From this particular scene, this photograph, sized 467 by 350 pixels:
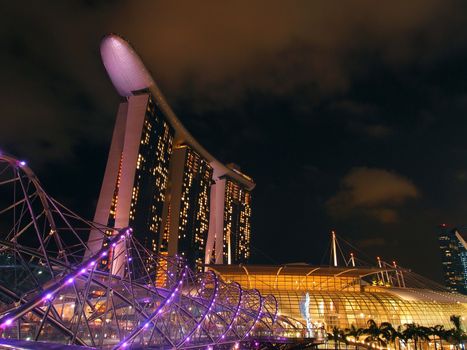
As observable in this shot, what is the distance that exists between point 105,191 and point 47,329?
68790 mm

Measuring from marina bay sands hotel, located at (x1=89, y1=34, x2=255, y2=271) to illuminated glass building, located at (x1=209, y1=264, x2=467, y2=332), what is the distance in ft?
64.7

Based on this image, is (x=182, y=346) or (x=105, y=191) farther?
(x=105, y=191)

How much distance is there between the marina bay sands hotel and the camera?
4306 inches

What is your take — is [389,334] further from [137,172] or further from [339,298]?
[137,172]

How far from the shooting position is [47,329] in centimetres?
3572

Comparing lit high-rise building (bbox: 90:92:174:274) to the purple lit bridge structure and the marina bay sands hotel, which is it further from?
the purple lit bridge structure

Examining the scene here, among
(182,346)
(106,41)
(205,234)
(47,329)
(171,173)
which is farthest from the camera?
(205,234)


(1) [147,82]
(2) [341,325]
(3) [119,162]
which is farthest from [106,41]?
(2) [341,325]

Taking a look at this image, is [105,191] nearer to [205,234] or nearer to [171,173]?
[171,173]

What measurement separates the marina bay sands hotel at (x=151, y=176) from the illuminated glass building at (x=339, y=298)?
1971cm

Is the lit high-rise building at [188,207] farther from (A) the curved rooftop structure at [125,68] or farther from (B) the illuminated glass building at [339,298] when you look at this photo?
(B) the illuminated glass building at [339,298]

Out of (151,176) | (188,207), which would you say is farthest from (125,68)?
(188,207)

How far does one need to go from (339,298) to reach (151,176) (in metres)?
74.0

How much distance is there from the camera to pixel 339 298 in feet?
241
